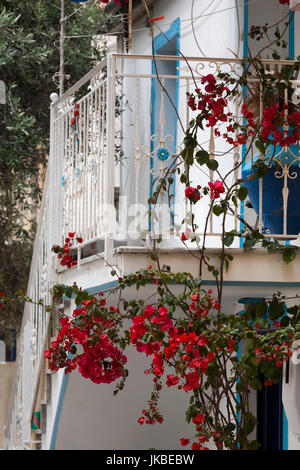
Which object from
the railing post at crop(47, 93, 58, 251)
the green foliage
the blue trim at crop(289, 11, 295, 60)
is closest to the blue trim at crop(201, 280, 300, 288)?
the railing post at crop(47, 93, 58, 251)

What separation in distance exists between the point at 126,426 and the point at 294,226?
3162mm

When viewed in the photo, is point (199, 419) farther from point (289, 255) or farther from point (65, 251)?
point (65, 251)

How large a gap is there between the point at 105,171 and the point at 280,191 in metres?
1.06

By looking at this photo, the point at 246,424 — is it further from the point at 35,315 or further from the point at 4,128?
the point at 4,128

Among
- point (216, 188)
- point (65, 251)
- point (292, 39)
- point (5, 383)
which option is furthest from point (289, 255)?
point (5, 383)

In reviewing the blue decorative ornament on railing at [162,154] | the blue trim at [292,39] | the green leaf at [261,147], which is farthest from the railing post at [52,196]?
the green leaf at [261,147]

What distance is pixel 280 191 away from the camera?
516 centimetres

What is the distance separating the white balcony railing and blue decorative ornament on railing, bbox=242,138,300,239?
0.04m

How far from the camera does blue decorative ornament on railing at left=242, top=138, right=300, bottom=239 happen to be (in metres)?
5.12

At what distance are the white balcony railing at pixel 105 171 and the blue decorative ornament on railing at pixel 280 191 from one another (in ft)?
0.12

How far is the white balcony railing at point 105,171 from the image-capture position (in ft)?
17.3

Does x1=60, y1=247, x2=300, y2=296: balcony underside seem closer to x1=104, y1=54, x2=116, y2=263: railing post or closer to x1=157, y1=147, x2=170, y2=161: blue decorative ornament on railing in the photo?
x1=104, y1=54, x2=116, y2=263: railing post

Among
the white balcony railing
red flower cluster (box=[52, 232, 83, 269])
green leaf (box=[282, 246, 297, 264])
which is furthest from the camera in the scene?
red flower cluster (box=[52, 232, 83, 269])
